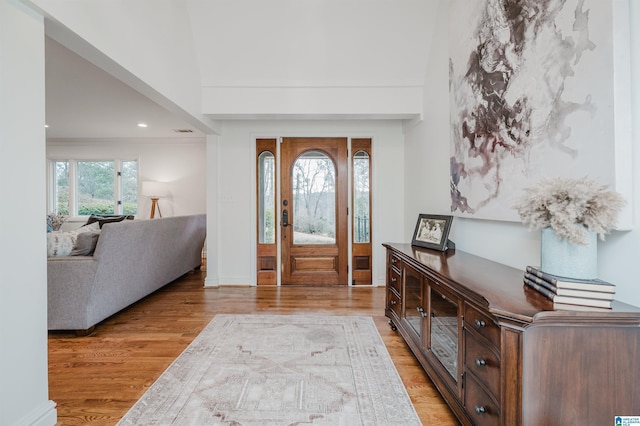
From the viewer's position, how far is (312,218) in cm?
411

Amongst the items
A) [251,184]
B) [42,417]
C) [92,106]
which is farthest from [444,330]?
[92,106]

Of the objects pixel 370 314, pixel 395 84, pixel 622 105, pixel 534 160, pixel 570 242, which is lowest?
pixel 370 314

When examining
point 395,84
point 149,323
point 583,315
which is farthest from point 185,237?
point 583,315

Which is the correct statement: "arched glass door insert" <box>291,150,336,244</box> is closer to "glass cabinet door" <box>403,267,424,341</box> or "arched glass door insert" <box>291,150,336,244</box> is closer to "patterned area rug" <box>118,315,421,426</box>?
"patterned area rug" <box>118,315,421,426</box>

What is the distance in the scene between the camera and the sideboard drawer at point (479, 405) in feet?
3.79

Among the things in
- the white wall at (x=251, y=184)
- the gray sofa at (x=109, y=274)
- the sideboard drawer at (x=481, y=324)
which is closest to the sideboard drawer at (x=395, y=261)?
the sideboard drawer at (x=481, y=324)

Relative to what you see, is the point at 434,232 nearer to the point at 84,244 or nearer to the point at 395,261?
the point at 395,261

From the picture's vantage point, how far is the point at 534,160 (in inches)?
60.3

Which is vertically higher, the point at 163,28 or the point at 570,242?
the point at 163,28

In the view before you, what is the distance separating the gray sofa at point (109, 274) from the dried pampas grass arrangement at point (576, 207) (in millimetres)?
3162

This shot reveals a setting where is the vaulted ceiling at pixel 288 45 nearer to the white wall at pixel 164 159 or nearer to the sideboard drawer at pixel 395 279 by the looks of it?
the sideboard drawer at pixel 395 279

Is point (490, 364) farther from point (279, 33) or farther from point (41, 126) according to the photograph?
point (279, 33)

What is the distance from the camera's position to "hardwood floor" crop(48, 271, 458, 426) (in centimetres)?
169

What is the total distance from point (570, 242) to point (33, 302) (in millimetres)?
2374
